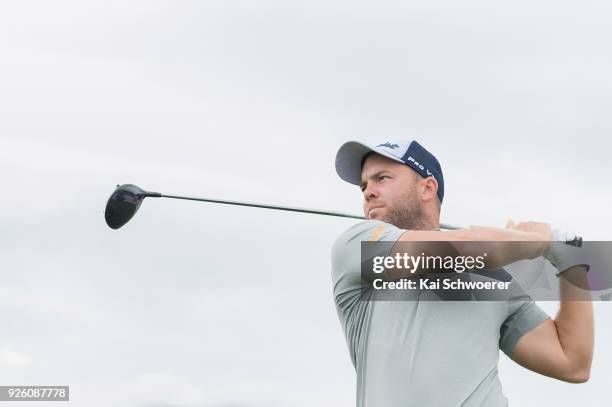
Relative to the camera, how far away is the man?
4832 millimetres

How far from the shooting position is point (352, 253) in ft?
16.8

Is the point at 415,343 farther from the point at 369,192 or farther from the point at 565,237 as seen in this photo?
the point at 369,192

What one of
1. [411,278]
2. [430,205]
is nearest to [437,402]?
[411,278]

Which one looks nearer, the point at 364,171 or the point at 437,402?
the point at 437,402

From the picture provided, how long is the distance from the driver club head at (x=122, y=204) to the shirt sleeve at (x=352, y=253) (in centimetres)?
522

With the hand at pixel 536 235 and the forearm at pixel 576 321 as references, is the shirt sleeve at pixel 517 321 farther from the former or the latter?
the hand at pixel 536 235

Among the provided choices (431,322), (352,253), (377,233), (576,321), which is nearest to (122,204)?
(352,253)

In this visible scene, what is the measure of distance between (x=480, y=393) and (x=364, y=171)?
4.96 feet

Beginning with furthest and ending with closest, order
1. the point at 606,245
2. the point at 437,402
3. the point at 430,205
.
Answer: the point at 430,205 < the point at 606,245 < the point at 437,402

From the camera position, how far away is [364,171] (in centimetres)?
576

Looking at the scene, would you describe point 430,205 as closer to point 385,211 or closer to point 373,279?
point 385,211

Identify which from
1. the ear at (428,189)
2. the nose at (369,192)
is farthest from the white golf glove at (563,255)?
the nose at (369,192)

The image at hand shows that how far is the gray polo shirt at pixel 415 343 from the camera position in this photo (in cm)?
483

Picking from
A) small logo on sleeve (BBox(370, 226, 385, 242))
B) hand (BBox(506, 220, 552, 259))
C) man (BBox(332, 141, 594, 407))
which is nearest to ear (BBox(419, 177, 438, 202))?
man (BBox(332, 141, 594, 407))
